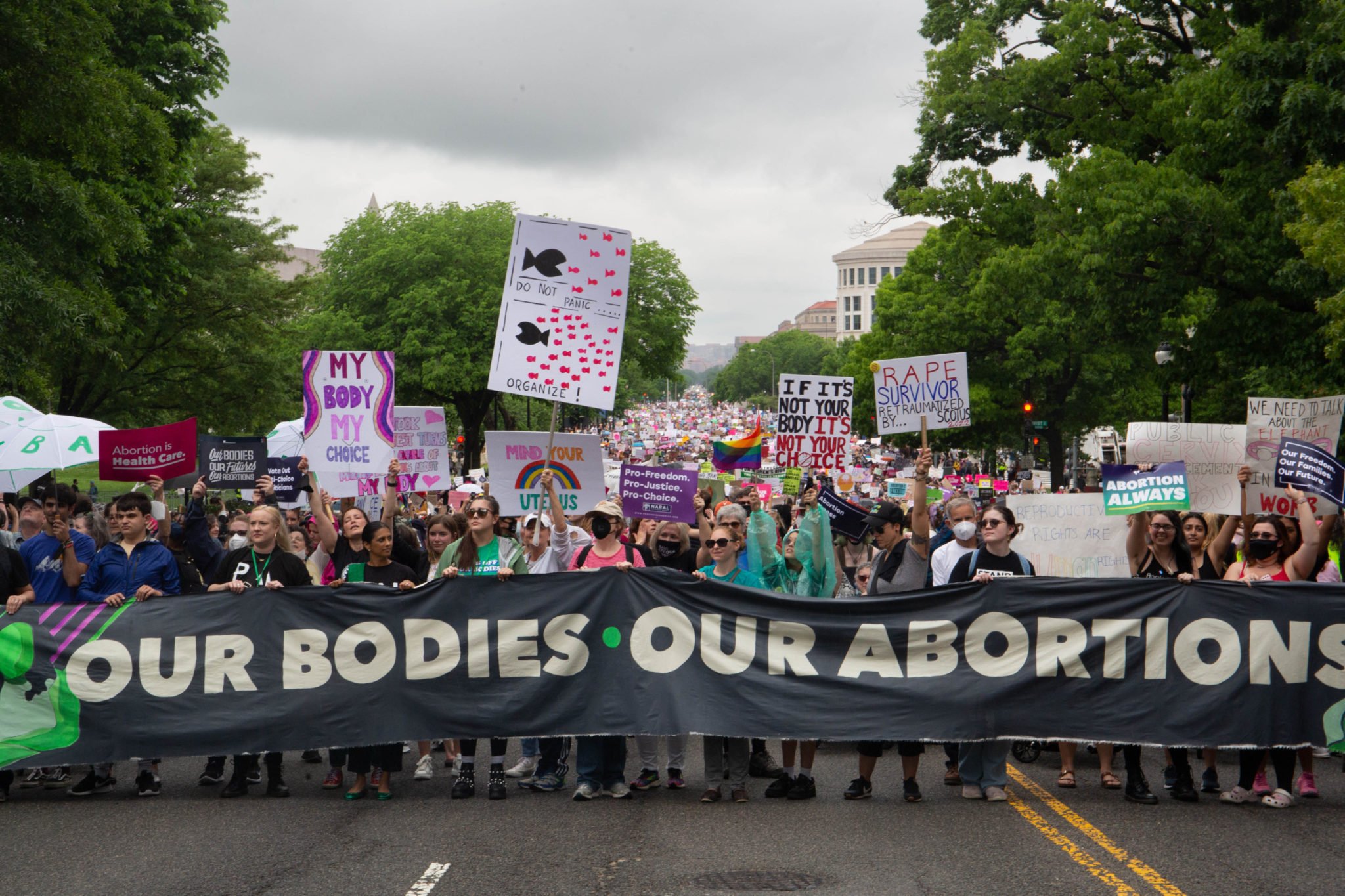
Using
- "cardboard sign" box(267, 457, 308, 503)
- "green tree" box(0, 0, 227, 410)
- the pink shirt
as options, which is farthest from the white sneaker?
"green tree" box(0, 0, 227, 410)

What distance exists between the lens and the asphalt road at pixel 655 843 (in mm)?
6520

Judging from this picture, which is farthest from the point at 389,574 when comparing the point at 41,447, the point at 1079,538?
the point at 1079,538

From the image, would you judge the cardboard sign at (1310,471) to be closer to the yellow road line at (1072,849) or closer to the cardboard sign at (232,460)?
the yellow road line at (1072,849)

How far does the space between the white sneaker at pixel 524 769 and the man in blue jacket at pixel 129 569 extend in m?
2.35

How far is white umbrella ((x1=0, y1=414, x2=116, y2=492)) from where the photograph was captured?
44.5 feet

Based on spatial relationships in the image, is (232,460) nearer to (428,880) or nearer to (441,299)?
(428,880)

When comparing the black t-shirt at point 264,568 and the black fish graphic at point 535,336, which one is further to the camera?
the black fish graphic at point 535,336

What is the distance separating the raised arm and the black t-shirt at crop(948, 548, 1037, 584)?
5.66ft

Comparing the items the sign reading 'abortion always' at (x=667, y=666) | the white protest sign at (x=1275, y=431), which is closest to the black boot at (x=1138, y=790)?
the sign reading 'abortion always' at (x=667, y=666)

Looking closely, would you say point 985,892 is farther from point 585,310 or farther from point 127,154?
point 127,154

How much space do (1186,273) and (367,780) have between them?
17335mm

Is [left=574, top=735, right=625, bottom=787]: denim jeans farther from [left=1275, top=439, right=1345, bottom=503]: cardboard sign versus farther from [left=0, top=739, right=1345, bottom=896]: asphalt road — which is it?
[left=1275, top=439, right=1345, bottom=503]: cardboard sign

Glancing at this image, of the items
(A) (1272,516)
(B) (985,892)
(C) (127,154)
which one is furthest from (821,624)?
(C) (127,154)

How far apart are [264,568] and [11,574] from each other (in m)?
1.62
